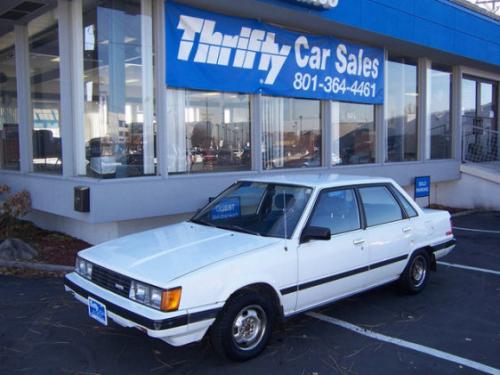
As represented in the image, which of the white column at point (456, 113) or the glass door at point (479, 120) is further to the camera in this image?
the glass door at point (479, 120)

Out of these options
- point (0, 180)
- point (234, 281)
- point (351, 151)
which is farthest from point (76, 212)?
point (351, 151)

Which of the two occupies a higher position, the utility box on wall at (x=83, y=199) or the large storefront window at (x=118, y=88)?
the large storefront window at (x=118, y=88)

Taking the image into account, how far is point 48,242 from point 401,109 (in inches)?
359

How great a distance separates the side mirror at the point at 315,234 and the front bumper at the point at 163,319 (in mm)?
1077

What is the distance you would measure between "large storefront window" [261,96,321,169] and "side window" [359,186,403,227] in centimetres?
423

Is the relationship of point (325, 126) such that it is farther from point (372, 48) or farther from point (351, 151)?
point (372, 48)

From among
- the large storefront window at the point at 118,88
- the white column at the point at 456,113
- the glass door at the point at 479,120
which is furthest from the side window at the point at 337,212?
the glass door at the point at 479,120

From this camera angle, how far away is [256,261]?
4.04 metres

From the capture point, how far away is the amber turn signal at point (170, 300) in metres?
3.56

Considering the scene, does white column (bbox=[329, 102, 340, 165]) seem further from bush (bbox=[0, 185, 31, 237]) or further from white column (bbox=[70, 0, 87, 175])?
bush (bbox=[0, 185, 31, 237])

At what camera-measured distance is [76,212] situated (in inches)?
285

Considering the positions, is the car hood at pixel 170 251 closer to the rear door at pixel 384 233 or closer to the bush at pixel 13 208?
the rear door at pixel 384 233

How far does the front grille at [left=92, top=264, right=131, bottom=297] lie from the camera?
3.85m

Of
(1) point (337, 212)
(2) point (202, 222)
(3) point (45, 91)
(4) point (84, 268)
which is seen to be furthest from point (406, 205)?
(3) point (45, 91)
